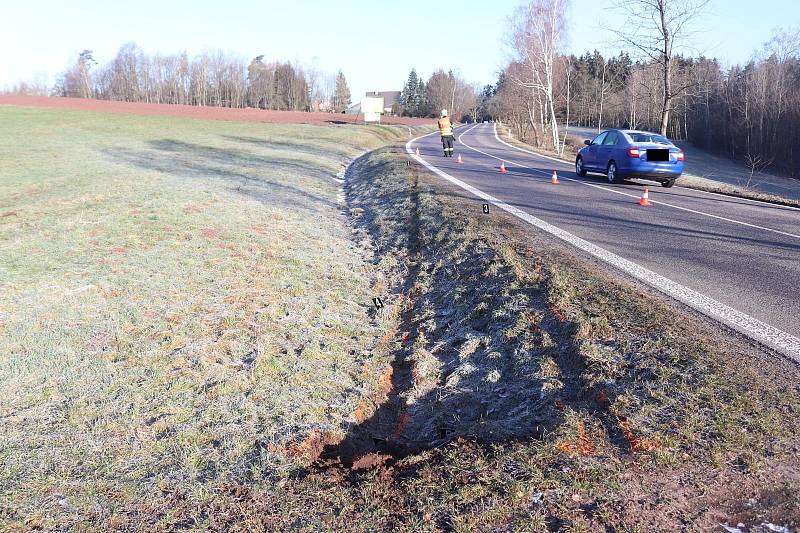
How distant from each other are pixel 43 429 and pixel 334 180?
51.7 ft

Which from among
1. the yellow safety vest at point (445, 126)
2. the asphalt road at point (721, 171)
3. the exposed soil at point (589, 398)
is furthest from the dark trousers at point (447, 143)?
the asphalt road at point (721, 171)

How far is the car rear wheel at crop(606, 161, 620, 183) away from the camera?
16141mm

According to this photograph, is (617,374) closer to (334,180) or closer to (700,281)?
(700,281)

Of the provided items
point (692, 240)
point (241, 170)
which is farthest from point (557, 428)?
point (241, 170)

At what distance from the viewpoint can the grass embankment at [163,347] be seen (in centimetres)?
333

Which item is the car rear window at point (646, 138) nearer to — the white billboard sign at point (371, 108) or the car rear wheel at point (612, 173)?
the car rear wheel at point (612, 173)

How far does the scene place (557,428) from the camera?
343 centimetres

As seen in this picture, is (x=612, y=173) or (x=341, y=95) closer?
(x=612, y=173)

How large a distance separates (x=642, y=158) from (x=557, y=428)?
45.1 ft

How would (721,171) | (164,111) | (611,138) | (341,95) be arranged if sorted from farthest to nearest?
1. (341,95)
2. (164,111)
3. (721,171)
4. (611,138)

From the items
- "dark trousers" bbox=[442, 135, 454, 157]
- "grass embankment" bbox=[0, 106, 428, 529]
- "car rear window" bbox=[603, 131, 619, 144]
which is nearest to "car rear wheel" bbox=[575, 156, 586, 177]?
"car rear window" bbox=[603, 131, 619, 144]

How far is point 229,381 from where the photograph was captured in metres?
4.54

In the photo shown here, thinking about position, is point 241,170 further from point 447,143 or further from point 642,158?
point 642,158

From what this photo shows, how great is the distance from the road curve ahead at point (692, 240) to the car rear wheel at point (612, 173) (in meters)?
0.32
